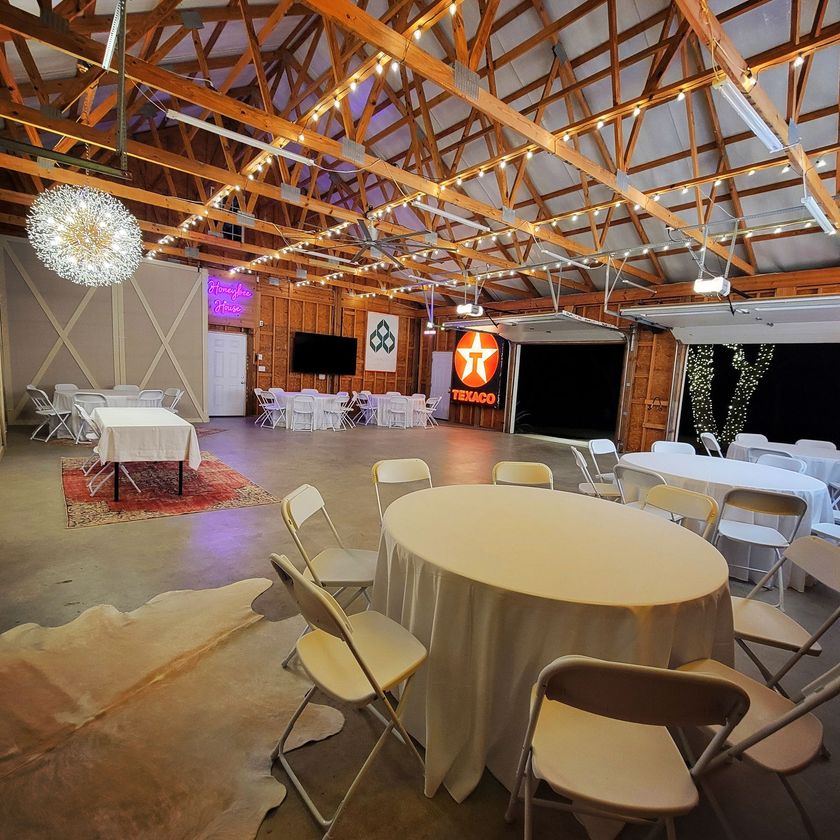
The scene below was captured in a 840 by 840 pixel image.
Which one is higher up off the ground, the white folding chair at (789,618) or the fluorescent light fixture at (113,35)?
the fluorescent light fixture at (113,35)

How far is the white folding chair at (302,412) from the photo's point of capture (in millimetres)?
10805

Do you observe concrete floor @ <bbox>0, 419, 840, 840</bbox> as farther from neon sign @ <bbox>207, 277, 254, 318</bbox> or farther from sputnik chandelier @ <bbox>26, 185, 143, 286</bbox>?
neon sign @ <bbox>207, 277, 254, 318</bbox>

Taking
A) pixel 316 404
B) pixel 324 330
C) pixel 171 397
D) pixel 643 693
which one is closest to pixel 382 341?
pixel 324 330

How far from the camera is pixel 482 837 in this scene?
58.6 inches

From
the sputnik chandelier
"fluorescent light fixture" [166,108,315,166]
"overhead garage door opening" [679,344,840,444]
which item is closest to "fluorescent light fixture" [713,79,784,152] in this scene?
"fluorescent light fixture" [166,108,315,166]

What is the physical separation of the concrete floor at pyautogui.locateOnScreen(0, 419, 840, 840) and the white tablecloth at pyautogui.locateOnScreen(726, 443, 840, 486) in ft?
7.82

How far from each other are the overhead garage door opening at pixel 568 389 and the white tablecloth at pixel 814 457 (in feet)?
20.5

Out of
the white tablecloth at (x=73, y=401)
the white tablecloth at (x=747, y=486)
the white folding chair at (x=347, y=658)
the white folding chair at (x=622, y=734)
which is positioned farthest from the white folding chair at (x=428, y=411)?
the white folding chair at (x=622, y=734)

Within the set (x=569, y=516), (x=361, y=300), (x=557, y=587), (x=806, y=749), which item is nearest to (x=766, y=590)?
(x=569, y=516)

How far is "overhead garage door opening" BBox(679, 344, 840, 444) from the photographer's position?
27.3ft

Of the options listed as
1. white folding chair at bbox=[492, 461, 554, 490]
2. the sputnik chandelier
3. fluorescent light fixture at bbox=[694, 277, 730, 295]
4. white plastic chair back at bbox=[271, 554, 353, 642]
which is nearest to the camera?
white plastic chair back at bbox=[271, 554, 353, 642]

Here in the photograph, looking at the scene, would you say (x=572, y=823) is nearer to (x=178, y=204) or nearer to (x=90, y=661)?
(x=90, y=661)

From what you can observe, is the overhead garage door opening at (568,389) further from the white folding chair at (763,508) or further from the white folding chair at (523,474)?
the white folding chair at (523,474)

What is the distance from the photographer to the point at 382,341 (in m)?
15.4
